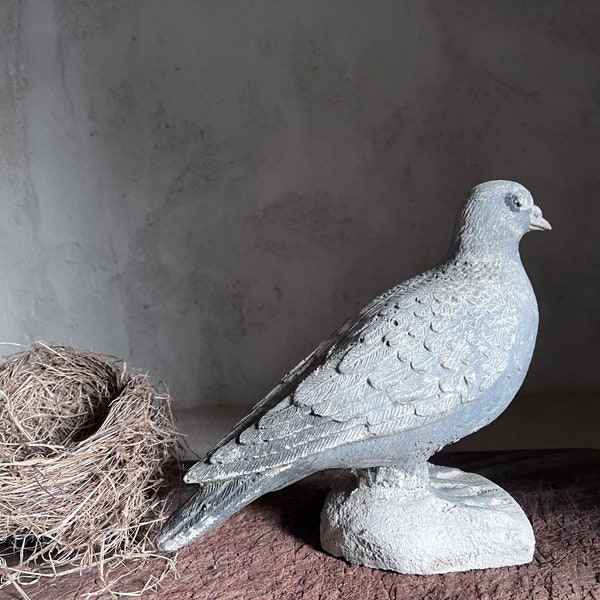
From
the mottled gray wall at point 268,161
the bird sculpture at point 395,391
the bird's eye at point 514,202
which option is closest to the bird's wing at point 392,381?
the bird sculpture at point 395,391

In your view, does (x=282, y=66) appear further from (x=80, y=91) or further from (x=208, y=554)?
(x=208, y=554)

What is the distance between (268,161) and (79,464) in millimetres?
1108

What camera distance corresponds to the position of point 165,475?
126 cm

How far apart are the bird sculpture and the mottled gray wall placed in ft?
3.01

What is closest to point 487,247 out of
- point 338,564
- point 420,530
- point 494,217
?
point 494,217

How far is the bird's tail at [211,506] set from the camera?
1089 millimetres

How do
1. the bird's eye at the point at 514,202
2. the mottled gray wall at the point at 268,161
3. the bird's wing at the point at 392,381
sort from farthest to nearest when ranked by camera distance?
the mottled gray wall at the point at 268,161, the bird's eye at the point at 514,202, the bird's wing at the point at 392,381

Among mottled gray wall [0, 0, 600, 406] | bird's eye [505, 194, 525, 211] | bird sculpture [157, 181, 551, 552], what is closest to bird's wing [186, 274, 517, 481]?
bird sculpture [157, 181, 551, 552]

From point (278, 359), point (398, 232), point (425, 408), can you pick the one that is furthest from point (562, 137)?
point (425, 408)

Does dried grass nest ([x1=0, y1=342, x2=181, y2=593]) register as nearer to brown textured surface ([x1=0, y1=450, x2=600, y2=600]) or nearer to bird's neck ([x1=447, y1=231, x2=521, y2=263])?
brown textured surface ([x1=0, y1=450, x2=600, y2=600])

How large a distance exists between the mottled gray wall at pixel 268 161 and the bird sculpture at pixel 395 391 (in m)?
0.92

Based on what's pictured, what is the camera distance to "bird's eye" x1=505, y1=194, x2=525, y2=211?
45.7 inches

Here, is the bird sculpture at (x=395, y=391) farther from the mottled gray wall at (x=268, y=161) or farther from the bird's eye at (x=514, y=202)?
the mottled gray wall at (x=268, y=161)

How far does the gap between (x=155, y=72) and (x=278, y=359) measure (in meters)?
0.85
